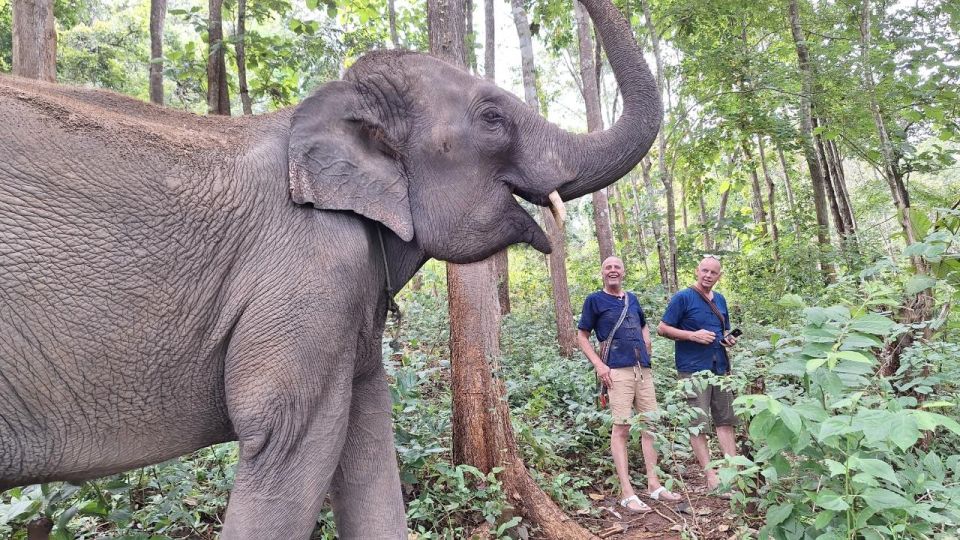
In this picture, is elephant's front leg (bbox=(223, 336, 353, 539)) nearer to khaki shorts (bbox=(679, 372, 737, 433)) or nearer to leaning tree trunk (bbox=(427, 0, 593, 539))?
leaning tree trunk (bbox=(427, 0, 593, 539))

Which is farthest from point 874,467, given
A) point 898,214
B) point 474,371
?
point 898,214

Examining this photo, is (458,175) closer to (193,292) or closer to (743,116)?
(193,292)

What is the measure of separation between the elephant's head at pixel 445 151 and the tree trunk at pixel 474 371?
1.47 meters

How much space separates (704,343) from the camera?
515 centimetres

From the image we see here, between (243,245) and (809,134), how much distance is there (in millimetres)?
9986

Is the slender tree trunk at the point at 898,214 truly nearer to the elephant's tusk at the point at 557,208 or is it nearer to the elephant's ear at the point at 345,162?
the elephant's tusk at the point at 557,208

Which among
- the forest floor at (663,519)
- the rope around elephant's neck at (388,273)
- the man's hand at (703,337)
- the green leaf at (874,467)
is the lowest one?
the forest floor at (663,519)

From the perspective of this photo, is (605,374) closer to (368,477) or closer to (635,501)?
(635,501)

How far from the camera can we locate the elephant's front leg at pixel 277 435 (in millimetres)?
2094

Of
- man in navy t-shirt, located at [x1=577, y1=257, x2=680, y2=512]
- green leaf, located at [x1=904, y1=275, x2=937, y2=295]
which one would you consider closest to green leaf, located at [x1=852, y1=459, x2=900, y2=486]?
green leaf, located at [x1=904, y1=275, x2=937, y2=295]

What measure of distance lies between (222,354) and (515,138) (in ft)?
4.30

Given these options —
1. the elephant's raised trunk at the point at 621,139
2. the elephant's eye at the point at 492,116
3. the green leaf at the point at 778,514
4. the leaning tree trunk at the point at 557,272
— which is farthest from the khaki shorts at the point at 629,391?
the leaning tree trunk at the point at 557,272

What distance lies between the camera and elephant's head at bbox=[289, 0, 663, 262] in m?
2.33

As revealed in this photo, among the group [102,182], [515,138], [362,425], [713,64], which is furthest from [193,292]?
[713,64]
